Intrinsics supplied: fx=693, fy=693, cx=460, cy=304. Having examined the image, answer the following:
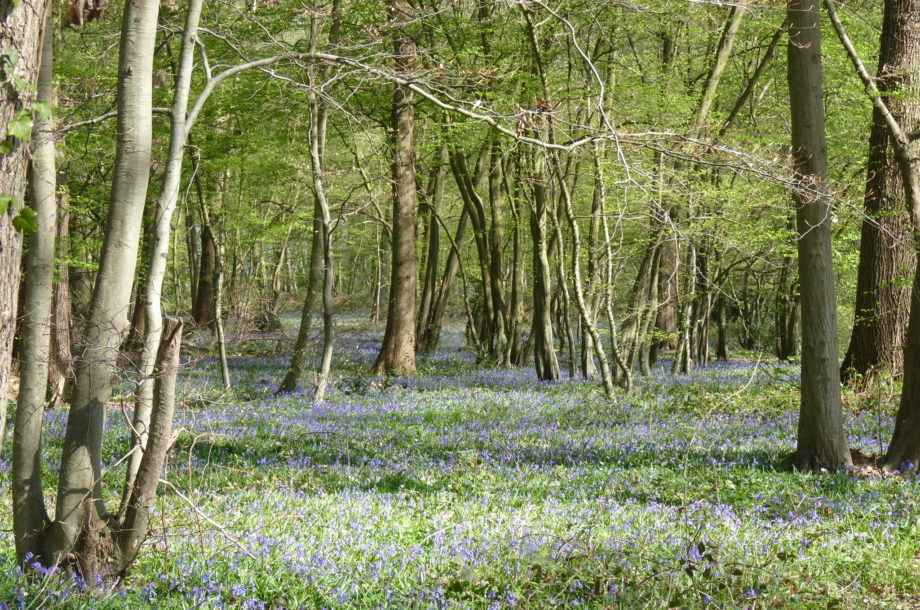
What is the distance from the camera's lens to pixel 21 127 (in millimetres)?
2986

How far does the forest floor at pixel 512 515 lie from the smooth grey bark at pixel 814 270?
462 millimetres

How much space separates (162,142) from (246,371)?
611 cm

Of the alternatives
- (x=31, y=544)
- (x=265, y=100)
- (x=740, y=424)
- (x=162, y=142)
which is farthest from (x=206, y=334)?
(x=31, y=544)

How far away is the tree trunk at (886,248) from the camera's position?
1072 centimetres

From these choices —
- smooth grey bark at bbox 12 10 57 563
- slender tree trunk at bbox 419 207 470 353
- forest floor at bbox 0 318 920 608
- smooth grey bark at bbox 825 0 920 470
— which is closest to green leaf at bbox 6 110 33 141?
smooth grey bark at bbox 12 10 57 563

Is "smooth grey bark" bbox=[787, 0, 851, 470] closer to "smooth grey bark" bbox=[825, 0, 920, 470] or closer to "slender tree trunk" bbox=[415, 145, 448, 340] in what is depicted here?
"smooth grey bark" bbox=[825, 0, 920, 470]

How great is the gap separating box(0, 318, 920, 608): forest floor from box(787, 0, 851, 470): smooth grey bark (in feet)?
1.52

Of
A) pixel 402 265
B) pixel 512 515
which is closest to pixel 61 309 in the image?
Result: pixel 402 265

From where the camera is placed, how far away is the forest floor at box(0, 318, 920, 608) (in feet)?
12.8

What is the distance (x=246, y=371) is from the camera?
58.2 feet

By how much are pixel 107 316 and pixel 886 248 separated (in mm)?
12086

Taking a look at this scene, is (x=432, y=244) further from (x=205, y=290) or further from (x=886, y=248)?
(x=886, y=248)

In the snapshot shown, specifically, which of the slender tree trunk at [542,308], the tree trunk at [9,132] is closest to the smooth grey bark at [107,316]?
the tree trunk at [9,132]

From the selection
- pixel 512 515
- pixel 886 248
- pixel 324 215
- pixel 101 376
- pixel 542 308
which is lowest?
pixel 512 515
